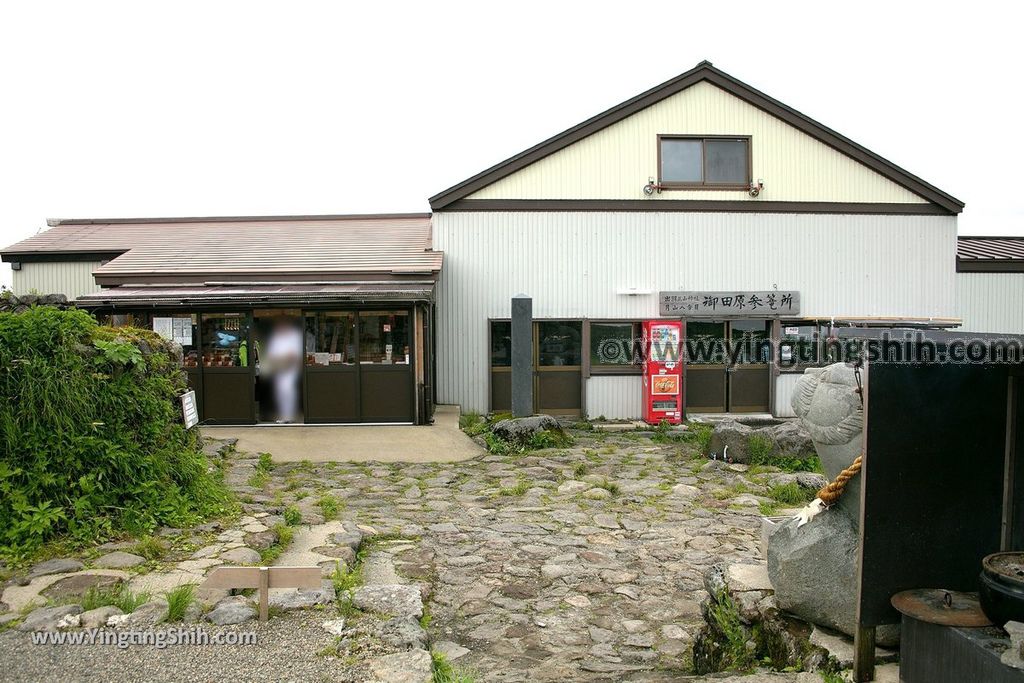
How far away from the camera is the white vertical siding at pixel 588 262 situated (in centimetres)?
1736

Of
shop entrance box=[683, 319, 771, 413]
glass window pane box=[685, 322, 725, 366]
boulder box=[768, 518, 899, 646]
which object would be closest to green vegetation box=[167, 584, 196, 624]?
boulder box=[768, 518, 899, 646]

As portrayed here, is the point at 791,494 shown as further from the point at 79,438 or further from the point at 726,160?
the point at 726,160

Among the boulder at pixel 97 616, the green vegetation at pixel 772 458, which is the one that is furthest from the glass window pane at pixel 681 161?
the boulder at pixel 97 616

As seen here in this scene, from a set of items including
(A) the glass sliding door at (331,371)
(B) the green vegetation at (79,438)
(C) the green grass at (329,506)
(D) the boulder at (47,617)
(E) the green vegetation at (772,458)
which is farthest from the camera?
(A) the glass sliding door at (331,371)

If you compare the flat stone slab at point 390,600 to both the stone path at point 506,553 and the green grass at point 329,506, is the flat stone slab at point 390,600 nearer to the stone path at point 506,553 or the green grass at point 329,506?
the stone path at point 506,553

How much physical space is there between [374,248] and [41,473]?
11.5 metres

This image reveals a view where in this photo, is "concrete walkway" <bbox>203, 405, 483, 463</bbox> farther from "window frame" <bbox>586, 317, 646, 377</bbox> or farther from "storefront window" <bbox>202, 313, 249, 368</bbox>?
"window frame" <bbox>586, 317, 646, 377</bbox>

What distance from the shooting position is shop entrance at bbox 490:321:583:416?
57.5ft

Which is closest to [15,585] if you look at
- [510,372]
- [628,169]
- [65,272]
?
[510,372]

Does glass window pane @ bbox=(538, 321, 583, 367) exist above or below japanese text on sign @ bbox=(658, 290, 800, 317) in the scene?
below

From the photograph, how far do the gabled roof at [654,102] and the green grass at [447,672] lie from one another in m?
12.7

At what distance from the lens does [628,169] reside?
17375mm

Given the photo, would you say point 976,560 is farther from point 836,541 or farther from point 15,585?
point 15,585

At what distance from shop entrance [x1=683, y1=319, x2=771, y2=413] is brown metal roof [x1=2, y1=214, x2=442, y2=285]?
6.21 metres
